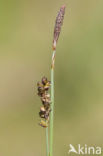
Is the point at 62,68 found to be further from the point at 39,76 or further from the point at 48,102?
the point at 48,102

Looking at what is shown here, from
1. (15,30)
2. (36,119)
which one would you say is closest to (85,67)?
(36,119)

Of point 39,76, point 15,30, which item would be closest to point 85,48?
point 39,76

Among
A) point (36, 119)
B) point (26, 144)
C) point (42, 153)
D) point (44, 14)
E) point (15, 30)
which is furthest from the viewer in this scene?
point (44, 14)

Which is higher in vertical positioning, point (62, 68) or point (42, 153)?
point (62, 68)

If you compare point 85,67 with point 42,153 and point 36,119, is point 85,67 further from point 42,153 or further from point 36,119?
point 42,153

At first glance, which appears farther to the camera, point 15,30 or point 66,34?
point 15,30

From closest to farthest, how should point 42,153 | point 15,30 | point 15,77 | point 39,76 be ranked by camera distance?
point 42,153 → point 39,76 → point 15,77 → point 15,30

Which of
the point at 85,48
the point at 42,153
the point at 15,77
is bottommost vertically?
the point at 42,153
